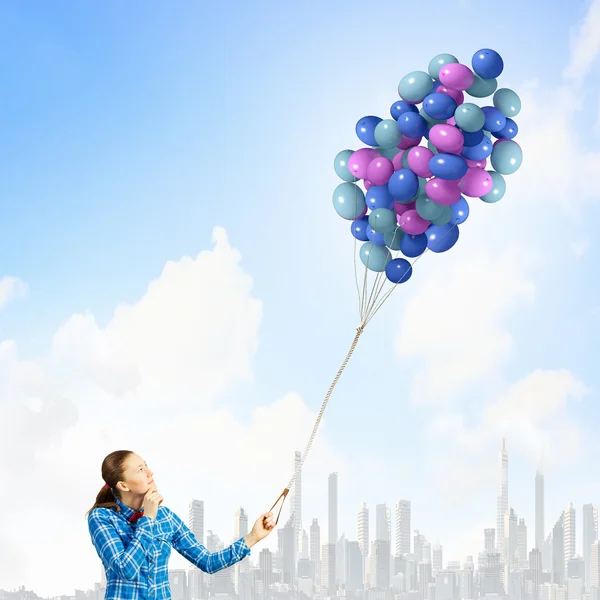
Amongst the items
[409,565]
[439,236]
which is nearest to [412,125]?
[439,236]

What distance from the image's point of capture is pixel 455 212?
385cm

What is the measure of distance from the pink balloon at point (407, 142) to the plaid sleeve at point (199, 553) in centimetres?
209

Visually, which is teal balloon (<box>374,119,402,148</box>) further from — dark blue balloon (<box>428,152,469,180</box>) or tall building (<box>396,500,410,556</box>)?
tall building (<box>396,500,410,556</box>)

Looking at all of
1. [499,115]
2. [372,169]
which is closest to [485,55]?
[499,115]

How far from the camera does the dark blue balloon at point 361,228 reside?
3.90 metres

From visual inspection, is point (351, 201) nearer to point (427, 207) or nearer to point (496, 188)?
point (427, 207)

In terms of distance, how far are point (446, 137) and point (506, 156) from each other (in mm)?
404

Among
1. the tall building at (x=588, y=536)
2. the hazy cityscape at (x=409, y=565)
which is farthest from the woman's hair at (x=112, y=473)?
the tall building at (x=588, y=536)

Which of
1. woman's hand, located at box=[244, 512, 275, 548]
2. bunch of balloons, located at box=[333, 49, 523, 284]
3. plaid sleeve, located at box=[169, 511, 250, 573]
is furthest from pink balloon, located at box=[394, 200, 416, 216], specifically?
plaid sleeve, located at box=[169, 511, 250, 573]

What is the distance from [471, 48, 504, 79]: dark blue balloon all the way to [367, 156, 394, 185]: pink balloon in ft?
1.74

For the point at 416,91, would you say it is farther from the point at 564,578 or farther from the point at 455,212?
the point at 564,578

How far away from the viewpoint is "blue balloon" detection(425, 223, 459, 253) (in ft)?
12.7

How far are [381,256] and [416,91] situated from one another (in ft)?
2.37

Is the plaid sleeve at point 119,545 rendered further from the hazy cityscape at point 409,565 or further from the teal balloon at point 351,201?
the hazy cityscape at point 409,565
